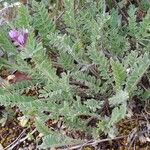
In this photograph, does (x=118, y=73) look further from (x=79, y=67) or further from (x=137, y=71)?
(x=79, y=67)

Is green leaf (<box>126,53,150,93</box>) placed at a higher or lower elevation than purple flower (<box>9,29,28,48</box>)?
lower

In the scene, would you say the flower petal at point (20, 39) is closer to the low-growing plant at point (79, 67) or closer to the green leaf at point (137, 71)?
the low-growing plant at point (79, 67)

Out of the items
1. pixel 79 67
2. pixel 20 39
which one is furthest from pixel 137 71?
pixel 20 39

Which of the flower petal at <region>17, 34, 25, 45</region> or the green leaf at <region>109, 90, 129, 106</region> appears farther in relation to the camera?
the flower petal at <region>17, 34, 25, 45</region>

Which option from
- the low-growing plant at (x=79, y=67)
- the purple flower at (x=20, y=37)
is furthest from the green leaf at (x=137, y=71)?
the purple flower at (x=20, y=37)

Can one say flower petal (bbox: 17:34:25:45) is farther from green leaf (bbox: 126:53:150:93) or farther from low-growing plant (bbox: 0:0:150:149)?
green leaf (bbox: 126:53:150:93)

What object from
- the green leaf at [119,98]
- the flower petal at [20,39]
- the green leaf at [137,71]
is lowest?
the green leaf at [119,98]

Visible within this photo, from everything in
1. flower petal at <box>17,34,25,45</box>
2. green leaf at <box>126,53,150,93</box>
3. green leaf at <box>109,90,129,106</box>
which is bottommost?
green leaf at <box>109,90,129,106</box>

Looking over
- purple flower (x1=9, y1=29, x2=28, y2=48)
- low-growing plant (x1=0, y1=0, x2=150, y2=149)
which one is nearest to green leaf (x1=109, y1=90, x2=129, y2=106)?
low-growing plant (x1=0, y1=0, x2=150, y2=149)
